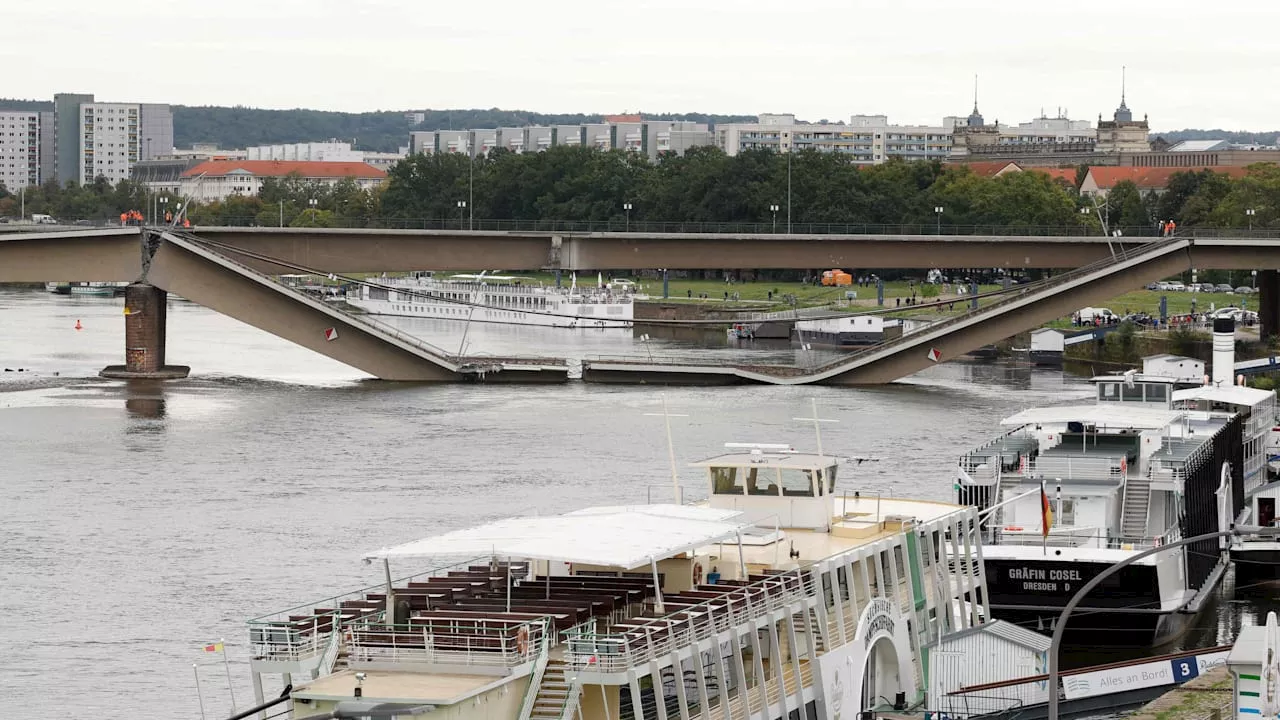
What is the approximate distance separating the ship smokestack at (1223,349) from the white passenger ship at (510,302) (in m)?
69.5

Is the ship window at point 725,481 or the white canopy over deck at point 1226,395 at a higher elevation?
A: the ship window at point 725,481

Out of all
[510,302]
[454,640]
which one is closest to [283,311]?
[510,302]

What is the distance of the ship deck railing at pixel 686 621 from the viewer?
2031 cm

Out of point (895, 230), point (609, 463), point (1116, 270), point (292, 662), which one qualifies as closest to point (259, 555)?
point (609, 463)

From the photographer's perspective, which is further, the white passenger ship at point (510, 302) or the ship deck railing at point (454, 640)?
the white passenger ship at point (510, 302)

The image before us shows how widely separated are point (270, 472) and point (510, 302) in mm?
82376

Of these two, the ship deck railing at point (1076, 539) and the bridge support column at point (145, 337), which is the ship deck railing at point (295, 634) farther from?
the bridge support column at point (145, 337)

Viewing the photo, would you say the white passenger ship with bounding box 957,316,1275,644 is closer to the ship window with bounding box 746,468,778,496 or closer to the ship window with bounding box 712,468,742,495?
the ship window with bounding box 746,468,778,496

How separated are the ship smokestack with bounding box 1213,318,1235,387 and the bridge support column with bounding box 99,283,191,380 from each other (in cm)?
4227

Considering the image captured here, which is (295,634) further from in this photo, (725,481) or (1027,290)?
(1027,290)

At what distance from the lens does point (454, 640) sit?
65.8ft

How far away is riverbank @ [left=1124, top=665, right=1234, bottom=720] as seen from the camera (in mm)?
22375

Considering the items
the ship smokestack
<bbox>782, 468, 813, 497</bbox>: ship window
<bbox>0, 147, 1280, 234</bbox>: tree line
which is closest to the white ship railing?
<bbox>782, 468, 813, 497</bbox>: ship window

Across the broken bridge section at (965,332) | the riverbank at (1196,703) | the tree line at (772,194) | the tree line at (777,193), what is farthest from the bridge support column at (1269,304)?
the riverbank at (1196,703)
